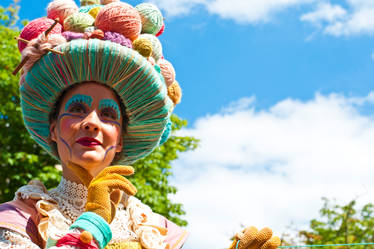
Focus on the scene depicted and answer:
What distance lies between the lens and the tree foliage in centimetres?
771

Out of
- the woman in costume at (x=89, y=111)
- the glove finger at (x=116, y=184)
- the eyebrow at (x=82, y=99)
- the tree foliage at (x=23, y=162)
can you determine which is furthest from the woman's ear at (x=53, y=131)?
the tree foliage at (x=23, y=162)

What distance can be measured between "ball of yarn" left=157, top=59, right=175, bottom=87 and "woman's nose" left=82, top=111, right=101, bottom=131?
1.95 ft

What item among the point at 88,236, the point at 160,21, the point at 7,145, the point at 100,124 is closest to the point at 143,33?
the point at 160,21

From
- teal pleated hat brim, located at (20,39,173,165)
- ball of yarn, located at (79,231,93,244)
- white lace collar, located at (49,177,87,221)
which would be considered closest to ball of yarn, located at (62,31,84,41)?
teal pleated hat brim, located at (20,39,173,165)

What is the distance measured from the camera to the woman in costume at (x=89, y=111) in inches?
97.7

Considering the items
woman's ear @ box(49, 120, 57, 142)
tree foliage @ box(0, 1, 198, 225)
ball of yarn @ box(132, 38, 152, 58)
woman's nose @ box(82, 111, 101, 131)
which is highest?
tree foliage @ box(0, 1, 198, 225)

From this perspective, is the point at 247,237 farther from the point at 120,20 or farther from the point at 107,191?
the point at 120,20

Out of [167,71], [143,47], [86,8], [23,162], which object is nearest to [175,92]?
[167,71]

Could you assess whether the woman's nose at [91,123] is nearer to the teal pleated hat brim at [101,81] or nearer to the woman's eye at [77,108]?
the woman's eye at [77,108]

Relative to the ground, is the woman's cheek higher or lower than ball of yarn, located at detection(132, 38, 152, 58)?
lower

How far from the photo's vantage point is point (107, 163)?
2.75m

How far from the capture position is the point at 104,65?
263 centimetres

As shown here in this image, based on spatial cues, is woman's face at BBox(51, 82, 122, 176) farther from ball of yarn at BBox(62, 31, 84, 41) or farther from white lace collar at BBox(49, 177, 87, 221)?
ball of yarn at BBox(62, 31, 84, 41)

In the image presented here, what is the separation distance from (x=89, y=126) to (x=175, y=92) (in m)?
0.76
